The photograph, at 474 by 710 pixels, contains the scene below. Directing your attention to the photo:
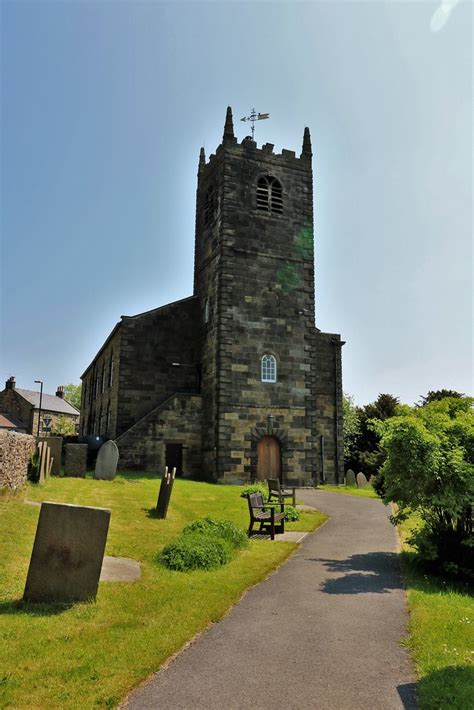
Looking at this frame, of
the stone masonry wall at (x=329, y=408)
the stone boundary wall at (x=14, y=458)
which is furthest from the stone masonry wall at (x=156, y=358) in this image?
the stone boundary wall at (x=14, y=458)

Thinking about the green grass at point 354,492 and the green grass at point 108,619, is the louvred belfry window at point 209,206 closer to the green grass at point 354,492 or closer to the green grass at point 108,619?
the green grass at point 354,492

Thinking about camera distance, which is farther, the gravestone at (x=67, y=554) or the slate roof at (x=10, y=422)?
the slate roof at (x=10, y=422)

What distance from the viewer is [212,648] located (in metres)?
6.73

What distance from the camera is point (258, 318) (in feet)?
101

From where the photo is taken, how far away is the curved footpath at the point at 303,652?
5469 millimetres

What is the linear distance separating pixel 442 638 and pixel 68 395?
336 ft

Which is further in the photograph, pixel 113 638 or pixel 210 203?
pixel 210 203

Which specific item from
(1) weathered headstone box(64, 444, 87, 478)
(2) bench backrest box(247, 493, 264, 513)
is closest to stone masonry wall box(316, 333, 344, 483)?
(1) weathered headstone box(64, 444, 87, 478)

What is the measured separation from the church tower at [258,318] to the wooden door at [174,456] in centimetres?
129

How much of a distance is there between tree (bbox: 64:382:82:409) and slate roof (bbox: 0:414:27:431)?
2375cm

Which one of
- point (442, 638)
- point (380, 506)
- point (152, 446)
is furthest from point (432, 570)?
point (152, 446)

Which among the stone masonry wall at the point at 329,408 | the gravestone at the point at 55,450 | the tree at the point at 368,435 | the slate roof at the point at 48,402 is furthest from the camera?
the slate roof at the point at 48,402

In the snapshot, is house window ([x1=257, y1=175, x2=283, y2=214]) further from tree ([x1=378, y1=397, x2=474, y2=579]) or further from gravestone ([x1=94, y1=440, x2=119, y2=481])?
tree ([x1=378, y1=397, x2=474, y2=579])

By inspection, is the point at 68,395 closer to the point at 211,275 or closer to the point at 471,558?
the point at 211,275
